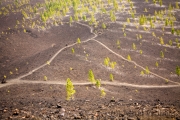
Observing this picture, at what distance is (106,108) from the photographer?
2039cm

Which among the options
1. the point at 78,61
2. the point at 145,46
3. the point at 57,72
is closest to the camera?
the point at 57,72

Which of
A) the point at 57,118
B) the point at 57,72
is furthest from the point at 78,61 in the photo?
the point at 57,118

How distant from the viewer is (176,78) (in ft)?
123

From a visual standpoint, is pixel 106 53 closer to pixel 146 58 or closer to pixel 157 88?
pixel 146 58

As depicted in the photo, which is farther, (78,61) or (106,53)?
(106,53)

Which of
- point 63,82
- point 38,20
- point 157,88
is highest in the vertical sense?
point 38,20

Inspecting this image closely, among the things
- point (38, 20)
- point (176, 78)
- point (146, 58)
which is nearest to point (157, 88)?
point (176, 78)

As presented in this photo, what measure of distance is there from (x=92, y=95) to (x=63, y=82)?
8.27 m

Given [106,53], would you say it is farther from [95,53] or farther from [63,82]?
[63,82]

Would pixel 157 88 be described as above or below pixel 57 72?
below

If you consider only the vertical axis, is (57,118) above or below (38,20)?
below

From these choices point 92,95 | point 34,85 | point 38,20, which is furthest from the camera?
point 38,20

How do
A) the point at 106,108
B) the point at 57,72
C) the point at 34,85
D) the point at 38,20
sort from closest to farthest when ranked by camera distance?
the point at 106,108, the point at 34,85, the point at 57,72, the point at 38,20

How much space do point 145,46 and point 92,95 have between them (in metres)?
29.6
